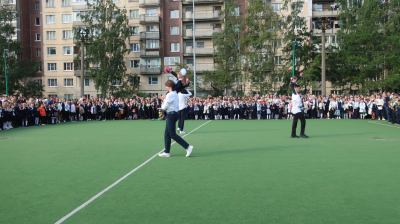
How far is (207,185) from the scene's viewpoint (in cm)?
636

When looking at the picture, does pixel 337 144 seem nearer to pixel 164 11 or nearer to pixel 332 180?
pixel 332 180

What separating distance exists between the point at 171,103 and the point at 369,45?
38.9m

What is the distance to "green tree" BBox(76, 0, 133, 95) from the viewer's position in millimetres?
50666

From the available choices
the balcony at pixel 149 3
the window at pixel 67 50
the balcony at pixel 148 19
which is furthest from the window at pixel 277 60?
the window at pixel 67 50

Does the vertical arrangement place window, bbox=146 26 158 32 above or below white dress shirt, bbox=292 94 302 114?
above

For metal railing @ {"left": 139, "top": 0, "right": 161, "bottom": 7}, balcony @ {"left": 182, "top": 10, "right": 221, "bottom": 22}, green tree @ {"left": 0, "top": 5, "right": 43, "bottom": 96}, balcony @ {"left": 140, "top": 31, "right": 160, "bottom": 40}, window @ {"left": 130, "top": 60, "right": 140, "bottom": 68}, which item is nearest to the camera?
green tree @ {"left": 0, "top": 5, "right": 43, "bottom": 96}

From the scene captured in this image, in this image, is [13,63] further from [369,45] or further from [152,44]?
[369,45]

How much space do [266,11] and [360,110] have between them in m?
22.1

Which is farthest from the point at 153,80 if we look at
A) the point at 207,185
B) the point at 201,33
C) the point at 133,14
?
the point at 207,185

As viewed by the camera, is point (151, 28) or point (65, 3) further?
point (65, 3)

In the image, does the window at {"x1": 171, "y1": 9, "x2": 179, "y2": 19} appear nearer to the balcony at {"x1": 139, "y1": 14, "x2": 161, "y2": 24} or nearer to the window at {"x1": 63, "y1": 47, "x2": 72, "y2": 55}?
the balcony at {"x1": 139, "y1": 14, "x2": 161, "y2": 24}

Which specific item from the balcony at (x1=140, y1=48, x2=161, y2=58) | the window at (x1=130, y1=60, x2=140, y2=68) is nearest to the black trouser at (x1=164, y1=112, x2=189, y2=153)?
the balcony at (x1=140, y1=48, x2=161, y2=58)

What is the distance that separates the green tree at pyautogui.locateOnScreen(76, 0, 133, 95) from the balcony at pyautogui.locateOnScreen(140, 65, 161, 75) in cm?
479

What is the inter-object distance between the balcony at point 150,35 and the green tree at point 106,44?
14.7 ft
